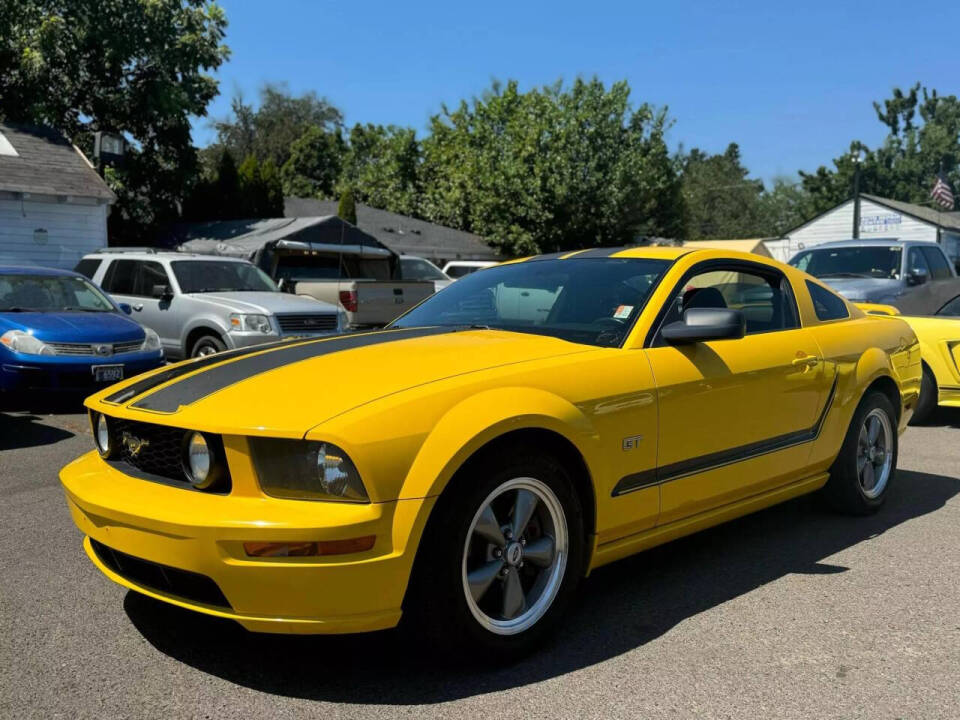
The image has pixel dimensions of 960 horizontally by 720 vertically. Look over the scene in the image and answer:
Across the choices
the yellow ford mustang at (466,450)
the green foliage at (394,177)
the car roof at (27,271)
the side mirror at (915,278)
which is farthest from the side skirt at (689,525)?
the green foliage at (394,177)

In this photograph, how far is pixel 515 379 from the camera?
10.6 ft

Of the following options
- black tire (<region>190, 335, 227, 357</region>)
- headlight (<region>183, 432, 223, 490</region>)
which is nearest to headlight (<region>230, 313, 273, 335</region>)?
black tire (<region>190, 335, 227, 357</region>)

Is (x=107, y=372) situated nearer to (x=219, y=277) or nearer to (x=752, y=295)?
(x=219, y=277)

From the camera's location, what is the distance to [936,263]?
13891 millimetres

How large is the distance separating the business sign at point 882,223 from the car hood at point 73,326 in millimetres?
49350

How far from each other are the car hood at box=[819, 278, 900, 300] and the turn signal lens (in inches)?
438

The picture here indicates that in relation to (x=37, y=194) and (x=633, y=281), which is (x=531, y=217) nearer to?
(x=37, y=194)

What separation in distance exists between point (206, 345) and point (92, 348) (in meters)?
2.21

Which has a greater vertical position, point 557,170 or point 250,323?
point 557,170

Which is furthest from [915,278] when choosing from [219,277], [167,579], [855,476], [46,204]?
[46,204]

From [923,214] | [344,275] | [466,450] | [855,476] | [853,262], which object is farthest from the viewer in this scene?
[923,214]

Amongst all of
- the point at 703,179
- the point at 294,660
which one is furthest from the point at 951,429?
the point at 703,179

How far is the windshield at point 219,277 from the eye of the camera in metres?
11.6

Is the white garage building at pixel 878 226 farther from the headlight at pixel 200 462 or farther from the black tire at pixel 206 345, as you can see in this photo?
the headlight at pixel 200 462
